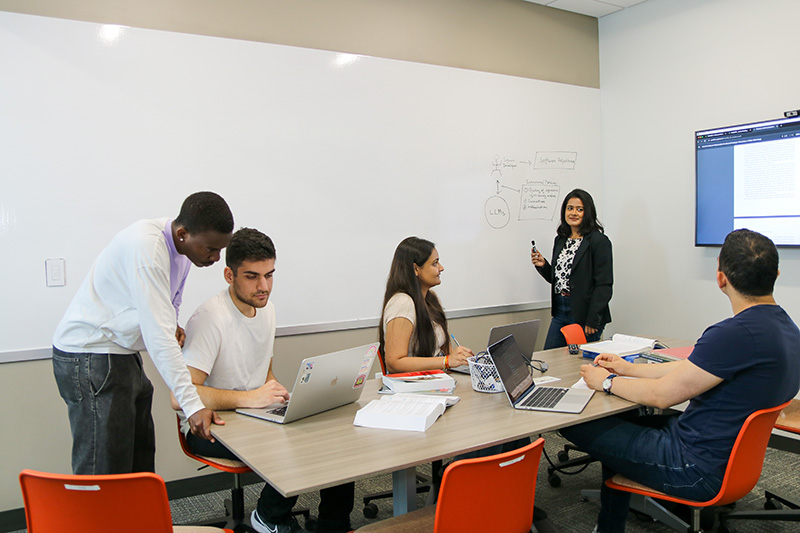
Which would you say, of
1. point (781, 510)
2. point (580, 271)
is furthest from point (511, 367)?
point (580, 271)

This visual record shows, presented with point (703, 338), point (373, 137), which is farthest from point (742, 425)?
point (373, 137)

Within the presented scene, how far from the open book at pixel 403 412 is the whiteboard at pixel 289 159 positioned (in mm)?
1490

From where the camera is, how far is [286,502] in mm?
2387

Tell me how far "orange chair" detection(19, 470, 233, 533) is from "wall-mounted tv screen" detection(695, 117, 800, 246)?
3.80 meters

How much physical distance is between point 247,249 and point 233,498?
1110 millimetres

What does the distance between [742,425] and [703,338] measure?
0.99ft

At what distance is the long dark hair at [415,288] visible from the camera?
2932 millimetres

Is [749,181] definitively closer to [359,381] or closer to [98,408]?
[359,381]

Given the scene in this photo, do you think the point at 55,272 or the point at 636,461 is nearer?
the point at 636,461

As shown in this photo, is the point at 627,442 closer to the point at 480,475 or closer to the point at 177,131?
the point at 480,475

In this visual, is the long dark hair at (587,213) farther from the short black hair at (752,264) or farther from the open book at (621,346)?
the short black hair at (752,264)

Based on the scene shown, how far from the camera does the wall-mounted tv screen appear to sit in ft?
12.4

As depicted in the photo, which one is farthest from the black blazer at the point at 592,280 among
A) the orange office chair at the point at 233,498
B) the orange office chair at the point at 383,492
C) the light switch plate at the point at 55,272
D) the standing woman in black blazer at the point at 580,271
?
the light switch plate at the point at 55,272

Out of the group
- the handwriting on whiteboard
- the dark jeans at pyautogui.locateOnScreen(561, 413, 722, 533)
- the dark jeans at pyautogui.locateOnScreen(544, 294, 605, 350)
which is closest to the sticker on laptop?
the dark jeans at pyautogui.locateOnScreen(561, 413, 722, 533)
